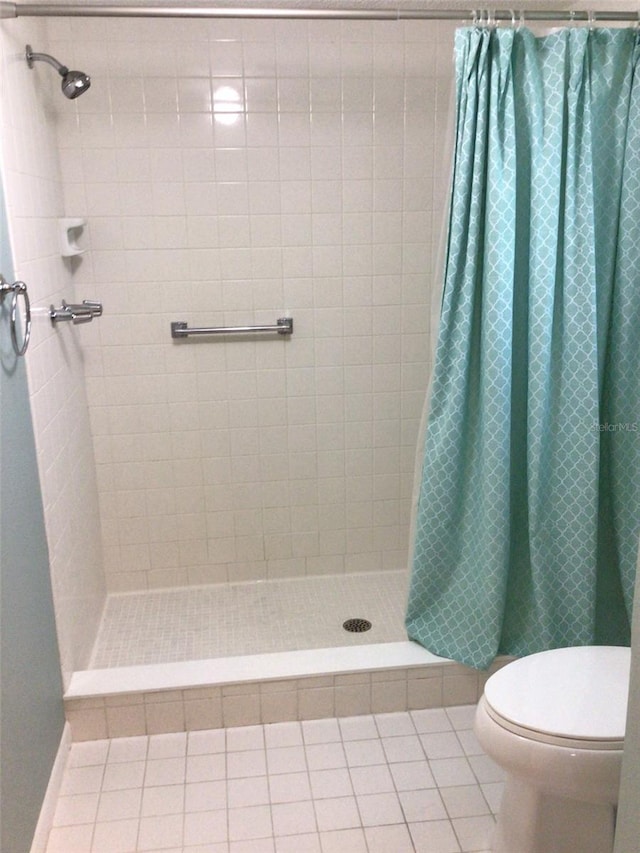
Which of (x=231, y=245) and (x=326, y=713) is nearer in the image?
(x=326, y=713)

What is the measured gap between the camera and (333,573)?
10.1 ft

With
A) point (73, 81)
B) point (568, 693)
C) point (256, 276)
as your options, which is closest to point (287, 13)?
point (73, 81)

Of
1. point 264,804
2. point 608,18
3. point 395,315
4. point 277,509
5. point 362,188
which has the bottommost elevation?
point 264,804

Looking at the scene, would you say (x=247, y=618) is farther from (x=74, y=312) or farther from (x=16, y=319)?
(x=16, y=319)

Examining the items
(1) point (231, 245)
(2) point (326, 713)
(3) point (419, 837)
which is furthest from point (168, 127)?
(3) point (419, 837)

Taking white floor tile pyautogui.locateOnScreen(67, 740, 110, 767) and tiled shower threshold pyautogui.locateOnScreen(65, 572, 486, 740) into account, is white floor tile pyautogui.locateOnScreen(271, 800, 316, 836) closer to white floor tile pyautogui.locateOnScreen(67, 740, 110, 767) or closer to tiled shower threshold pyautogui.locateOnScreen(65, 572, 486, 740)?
tiled shower threshold pyautogui.locateOnScreen(65, 572, 486, 740)

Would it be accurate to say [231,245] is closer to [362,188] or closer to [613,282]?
[362,188]

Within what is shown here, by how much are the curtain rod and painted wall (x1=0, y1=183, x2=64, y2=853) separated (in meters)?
0.52

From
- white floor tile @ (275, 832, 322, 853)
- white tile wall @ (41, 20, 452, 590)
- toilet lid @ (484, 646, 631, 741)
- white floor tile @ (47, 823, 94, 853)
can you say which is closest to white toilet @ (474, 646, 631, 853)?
toilet lid @ (484, 646, 631, 741)

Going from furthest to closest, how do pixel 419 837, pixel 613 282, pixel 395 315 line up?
pixel 395 315, pixel 613 282, pixel 419 837

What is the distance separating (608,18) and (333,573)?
2076 millimetres

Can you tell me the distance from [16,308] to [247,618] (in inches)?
55.3

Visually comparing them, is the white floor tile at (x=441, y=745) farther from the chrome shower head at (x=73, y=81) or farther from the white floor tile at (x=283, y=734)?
the chrome shower head at (x=73, y=81)

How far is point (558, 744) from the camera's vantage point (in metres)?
1.58
